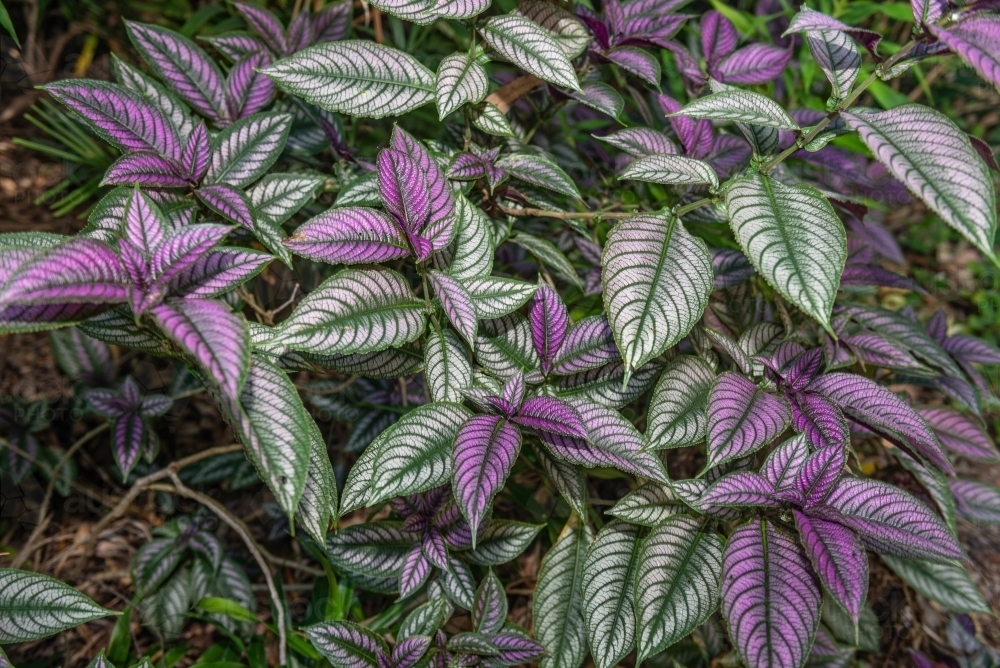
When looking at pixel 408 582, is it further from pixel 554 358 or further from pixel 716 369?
pixel 716 369

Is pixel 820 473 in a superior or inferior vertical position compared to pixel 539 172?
inferior

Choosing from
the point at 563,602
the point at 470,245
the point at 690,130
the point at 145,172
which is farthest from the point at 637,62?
the point at 563,602

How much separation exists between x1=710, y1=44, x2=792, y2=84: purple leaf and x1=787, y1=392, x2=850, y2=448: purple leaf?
878 millimetres

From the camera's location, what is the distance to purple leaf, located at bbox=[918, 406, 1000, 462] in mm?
1816

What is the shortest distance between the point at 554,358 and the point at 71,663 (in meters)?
1.61

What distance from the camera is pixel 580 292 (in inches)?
76.6

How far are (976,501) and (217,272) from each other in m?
2.01

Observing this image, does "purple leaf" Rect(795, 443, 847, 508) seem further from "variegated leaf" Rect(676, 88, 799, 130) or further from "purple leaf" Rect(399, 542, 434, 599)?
"purple leaf" Rect(399, 542, 434, 599)

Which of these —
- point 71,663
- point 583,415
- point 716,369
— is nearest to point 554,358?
point 583,415

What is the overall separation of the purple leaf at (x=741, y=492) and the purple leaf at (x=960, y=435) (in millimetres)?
804

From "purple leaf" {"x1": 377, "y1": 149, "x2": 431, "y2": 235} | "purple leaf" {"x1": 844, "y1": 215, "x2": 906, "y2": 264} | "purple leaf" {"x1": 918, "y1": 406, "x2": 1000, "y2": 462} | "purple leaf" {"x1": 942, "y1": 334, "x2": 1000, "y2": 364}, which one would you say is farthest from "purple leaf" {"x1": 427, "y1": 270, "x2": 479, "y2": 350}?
"purple leaf" {"x1": 942, "y1": 334, "x2": 1000, "y2": 364}

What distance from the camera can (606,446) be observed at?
134 centimetres

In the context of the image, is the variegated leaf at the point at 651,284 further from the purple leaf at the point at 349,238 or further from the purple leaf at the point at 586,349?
the purple leaf at the point at 349,238

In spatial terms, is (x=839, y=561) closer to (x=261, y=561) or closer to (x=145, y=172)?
(x=261, y=561)
